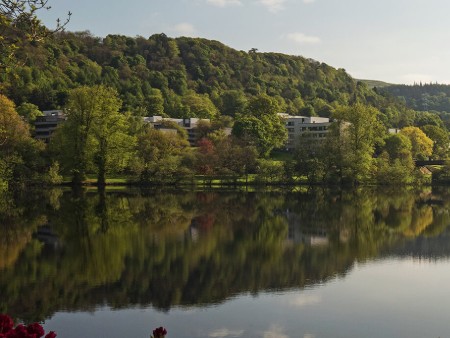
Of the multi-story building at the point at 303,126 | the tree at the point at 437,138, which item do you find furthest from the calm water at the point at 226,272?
the multi-story building at the point at 303,126

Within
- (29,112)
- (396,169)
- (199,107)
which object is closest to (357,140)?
(396,169)

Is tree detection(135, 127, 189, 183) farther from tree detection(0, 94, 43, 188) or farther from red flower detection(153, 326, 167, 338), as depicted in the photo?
red flower detection(153, 326, 167, 338)

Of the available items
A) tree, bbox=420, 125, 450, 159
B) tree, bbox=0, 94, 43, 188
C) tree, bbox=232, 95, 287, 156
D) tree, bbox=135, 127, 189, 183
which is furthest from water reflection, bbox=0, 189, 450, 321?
tree, bbox=420, 125, 450, 159

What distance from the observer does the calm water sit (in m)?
18.5

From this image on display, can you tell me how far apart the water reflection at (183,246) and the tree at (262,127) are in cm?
5035

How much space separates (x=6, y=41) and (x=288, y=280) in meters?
16.3

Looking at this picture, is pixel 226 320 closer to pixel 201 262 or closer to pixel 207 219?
pixel 201 262

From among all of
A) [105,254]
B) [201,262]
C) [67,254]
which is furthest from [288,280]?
[67,254]

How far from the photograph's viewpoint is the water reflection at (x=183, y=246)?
21.9m

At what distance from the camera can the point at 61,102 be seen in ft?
463

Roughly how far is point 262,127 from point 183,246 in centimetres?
8183

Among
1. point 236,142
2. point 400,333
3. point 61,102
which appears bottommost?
point 400,333

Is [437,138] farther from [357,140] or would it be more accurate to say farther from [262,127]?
[357,140]

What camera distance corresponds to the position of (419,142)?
124750 millimetres
